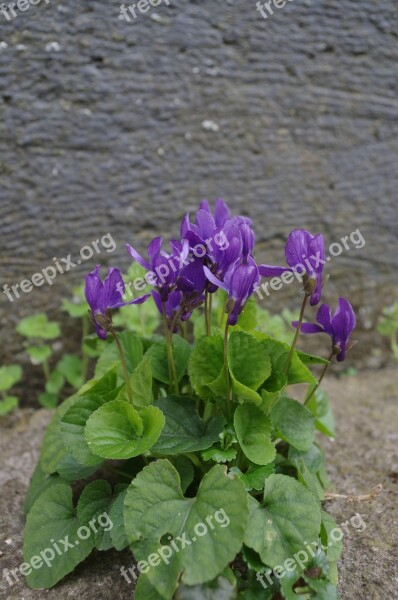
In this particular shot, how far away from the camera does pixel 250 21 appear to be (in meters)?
2.74

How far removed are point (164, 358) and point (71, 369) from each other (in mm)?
1112

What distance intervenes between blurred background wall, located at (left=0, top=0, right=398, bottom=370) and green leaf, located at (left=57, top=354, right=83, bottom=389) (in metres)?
0.25

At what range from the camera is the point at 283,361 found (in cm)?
161

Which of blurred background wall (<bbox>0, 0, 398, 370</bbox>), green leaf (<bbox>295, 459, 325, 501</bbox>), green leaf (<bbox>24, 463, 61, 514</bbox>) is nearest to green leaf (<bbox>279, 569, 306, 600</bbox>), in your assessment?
green leaf (<bbox>295, 459, 325, 501</bbox>)

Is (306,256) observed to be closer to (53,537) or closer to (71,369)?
(53,537)

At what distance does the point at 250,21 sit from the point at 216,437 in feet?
6.88

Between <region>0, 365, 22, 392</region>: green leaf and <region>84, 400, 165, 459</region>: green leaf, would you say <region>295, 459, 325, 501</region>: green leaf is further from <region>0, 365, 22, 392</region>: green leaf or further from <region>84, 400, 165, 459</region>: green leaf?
<region>0, 365, 22, 392</region>: green leaf

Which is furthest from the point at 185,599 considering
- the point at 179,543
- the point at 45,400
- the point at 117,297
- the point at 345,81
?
the point at 345,81

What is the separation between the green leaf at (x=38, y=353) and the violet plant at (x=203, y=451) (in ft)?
2.89

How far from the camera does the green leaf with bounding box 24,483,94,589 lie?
1.50m

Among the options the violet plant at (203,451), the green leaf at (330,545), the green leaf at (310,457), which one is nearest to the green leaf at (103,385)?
the violet plant at (203,451)

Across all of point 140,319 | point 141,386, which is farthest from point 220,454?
point 140,319

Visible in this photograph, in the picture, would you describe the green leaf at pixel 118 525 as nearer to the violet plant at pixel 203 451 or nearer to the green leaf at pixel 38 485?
the violet plant at pixel 203 451

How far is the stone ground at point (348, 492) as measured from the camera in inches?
59.4
